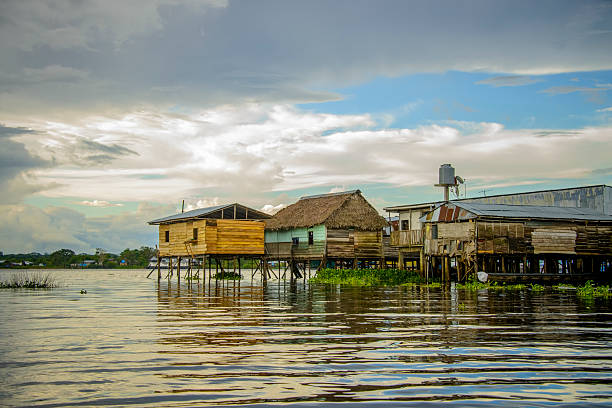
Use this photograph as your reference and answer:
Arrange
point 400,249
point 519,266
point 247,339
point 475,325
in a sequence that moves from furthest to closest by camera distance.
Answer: point 519,266
point 400,249
point 475,325
point 247,339

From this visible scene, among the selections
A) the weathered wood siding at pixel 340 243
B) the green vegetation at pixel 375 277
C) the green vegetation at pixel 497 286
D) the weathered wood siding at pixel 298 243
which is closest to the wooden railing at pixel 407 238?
the green vegetation at pixel 375 277

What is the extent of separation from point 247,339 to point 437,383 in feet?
16.0

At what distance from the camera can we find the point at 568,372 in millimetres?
8430

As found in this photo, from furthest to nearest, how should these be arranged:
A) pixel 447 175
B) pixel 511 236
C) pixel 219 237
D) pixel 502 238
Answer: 1. pixel 447 175
2. pixel 219 237
3. pixel 511 236
4. pixel 502 238

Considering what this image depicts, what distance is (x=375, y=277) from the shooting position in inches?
1542

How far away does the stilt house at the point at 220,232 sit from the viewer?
4216 centimetres

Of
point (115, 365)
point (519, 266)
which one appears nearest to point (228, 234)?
point (519, 266)

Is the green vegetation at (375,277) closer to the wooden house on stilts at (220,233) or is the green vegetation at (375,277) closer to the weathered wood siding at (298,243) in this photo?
the weathered wood siding at (298,243)

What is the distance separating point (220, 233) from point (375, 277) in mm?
11378

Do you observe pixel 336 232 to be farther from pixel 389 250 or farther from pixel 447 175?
pixel 447 175

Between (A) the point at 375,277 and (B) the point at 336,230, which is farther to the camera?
(B) the point at 336,230

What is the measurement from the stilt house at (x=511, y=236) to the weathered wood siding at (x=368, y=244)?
6402 mm

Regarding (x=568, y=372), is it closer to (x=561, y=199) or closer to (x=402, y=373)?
(x=402, y=373)

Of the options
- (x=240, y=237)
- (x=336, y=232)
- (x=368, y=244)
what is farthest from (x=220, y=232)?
(x=368, y=244)
